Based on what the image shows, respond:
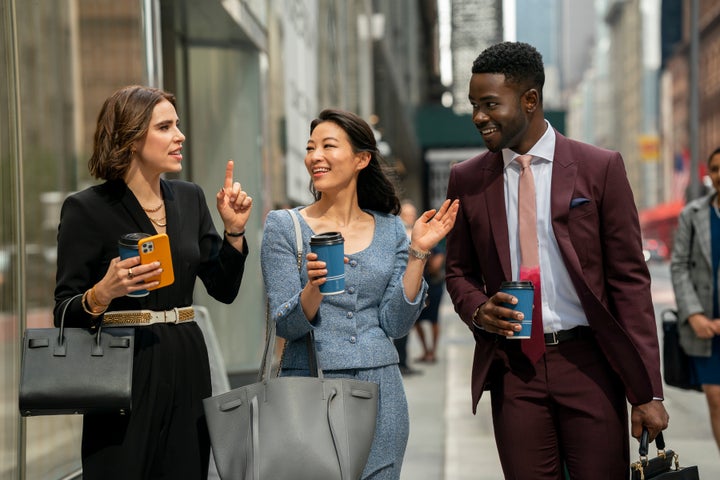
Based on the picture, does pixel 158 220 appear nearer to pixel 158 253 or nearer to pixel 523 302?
pixel 158 253

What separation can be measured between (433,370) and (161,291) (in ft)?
35.0

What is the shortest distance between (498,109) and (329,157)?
27.5 inches

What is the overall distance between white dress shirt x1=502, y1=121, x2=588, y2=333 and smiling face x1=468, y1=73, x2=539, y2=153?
0.14 meters

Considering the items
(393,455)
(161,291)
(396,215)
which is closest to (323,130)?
(396,215)

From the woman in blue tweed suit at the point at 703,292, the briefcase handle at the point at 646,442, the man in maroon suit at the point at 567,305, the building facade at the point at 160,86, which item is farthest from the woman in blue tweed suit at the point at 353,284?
the woman in blue tweed suit at the point at 703,292

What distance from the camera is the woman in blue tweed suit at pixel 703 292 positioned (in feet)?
21.5

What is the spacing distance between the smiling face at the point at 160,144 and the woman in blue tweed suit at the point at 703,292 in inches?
155

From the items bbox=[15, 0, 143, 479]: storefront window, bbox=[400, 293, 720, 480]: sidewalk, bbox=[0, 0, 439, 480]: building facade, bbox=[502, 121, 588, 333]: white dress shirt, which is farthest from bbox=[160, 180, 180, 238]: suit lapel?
bbox=[400, 293, 720, 480]: sidewalk

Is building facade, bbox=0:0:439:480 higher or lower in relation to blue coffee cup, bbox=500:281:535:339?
higher

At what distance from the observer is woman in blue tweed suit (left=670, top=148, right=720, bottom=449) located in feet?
21.5

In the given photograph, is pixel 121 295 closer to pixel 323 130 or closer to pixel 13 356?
pixel 323 130

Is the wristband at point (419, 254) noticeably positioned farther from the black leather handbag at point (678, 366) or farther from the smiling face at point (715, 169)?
the black leather handbag at point (678, 366)

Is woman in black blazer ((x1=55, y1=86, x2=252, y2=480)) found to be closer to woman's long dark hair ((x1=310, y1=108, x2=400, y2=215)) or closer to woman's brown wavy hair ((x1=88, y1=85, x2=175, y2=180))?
woman's brown wavy hair ((x1=88, y1=85, x2=175, y2=180))

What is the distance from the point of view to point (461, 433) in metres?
9.05
